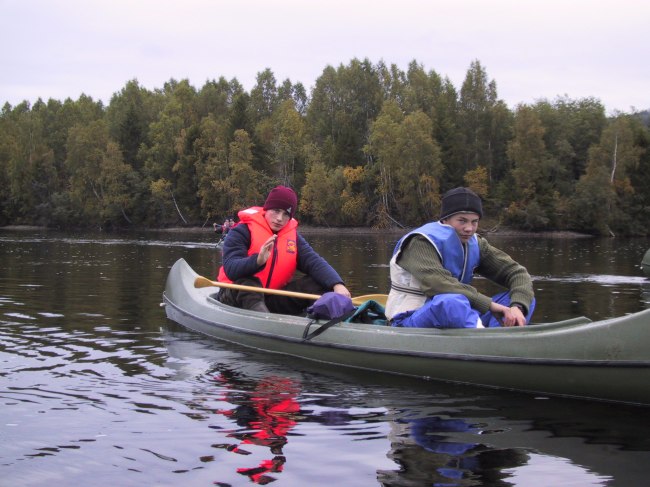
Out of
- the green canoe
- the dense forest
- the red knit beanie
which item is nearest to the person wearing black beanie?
the green canoe

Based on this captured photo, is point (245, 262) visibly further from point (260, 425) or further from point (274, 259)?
point (260, 425)

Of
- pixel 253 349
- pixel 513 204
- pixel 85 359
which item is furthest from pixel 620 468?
pixel 513 204

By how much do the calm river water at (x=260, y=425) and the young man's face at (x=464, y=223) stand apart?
4.19 feet

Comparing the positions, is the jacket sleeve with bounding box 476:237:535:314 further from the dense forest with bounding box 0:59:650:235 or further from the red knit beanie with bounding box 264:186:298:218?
the dense forest with bounding box 0:59:650:235

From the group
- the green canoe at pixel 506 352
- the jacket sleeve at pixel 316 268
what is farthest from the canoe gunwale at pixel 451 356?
the jacket sleeve at pixel 316 268

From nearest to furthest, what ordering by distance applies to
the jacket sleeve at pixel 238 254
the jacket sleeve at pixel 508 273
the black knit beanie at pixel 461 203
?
the black knit beanie at pixel 461 203, the jacket sleeve at pixel 508 273, the jacket sleeve at pixel 238 254

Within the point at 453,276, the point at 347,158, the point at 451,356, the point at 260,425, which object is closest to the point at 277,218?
the point at 453,276

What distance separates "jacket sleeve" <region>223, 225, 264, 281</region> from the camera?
26.4 ft

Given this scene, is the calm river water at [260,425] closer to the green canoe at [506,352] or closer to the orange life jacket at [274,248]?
the green canoe at [506,352]

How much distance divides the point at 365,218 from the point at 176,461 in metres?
50.5

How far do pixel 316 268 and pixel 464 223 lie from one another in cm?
261

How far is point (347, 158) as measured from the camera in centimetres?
5725

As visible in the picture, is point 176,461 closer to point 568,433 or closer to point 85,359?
point 568,433

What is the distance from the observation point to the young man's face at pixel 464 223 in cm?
594
